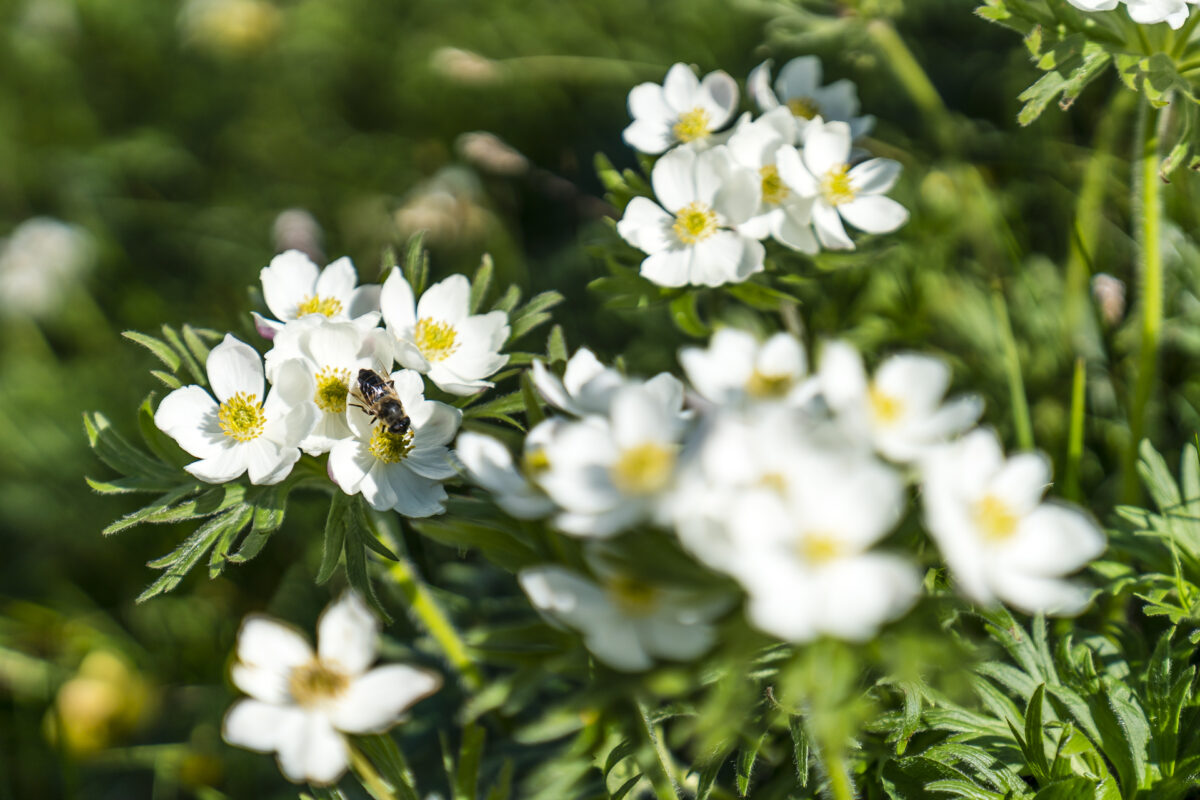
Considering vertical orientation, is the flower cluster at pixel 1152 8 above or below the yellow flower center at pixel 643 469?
above

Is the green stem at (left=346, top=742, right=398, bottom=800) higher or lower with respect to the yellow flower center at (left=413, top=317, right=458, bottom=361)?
lower

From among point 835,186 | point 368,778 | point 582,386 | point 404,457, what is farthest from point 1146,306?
point 368,778

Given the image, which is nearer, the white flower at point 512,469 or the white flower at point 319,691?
the white flower at point 512,469

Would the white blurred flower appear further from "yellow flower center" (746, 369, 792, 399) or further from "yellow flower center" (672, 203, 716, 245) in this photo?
"yellow flower center" (746, 369, 792, 399)

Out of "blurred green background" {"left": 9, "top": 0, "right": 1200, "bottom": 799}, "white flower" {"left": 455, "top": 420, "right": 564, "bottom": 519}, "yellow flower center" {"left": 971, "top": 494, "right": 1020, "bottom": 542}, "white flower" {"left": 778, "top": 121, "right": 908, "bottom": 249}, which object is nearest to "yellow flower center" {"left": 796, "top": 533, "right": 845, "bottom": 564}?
"yellow flower center" {"left": 971, "top": 494, "right": 1020, "bottom": 542}

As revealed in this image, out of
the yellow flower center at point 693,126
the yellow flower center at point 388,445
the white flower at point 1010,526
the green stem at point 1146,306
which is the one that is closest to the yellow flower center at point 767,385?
the white flower at point 1010,526

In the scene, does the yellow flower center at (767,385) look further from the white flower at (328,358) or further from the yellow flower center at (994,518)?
the white flower at (328,358)

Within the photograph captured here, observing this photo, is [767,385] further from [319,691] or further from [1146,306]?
[1146,306]
